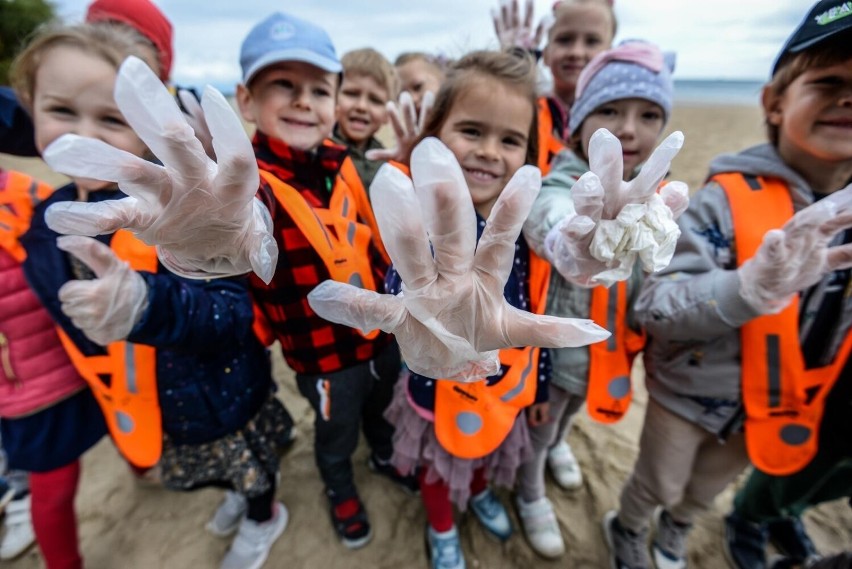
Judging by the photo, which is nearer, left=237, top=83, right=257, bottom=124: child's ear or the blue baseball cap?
the blue baseball cap

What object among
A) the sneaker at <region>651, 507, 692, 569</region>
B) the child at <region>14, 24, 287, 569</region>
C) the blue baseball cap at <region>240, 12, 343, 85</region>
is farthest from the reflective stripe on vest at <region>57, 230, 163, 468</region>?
the sneaker at <region>651, 507, 692, 569</region>

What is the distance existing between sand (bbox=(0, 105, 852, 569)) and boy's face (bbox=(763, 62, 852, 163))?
177 centimetres

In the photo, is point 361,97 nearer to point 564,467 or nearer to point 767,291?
point 767,291

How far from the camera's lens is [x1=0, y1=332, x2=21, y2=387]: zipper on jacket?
1273mm

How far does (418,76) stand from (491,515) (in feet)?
9.41

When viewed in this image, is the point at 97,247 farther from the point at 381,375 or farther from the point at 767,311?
the point at 767,311

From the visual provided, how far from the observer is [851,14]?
0.96 metres

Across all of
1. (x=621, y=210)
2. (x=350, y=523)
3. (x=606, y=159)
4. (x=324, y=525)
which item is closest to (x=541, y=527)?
(x=350, y=523)

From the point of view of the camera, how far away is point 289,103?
1.29 m

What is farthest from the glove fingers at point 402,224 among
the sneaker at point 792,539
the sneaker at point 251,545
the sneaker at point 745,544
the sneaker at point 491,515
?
the sneaker at point 792,539

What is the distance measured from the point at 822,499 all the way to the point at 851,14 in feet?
5.73

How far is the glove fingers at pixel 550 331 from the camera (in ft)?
2.14

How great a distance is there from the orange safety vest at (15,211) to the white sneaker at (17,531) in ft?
4.84

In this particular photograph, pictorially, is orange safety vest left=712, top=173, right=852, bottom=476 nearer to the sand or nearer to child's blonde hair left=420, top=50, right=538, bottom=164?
child's blonde hair left=420, top=50, right=538, bottom=164
